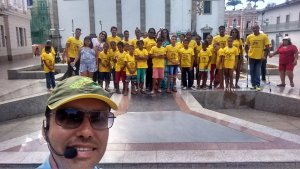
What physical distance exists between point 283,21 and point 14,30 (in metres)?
43.8

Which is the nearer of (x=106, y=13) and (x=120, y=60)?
(x=120, y=60)

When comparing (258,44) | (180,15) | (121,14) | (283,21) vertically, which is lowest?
(258,44)

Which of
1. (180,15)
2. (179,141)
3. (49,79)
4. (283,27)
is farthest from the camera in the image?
(283,27)

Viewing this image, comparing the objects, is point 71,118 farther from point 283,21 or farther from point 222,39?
point 283,21

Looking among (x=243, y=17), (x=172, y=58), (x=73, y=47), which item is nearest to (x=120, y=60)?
(x=172, y=58)

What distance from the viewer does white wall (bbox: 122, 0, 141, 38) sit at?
4594 centimetres

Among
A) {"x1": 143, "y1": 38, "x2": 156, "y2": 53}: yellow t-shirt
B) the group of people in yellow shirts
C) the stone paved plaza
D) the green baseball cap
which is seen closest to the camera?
the green baseball cap

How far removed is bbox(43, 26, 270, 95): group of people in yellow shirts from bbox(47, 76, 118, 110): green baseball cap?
7.31m

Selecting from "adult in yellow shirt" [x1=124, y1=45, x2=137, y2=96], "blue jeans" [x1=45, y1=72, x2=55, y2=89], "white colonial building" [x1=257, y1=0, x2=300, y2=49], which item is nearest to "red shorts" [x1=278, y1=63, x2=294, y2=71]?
"adult in yellow shirt" [x1=124, y1=45, x2=137, y2=96]

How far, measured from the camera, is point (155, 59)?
8.66m

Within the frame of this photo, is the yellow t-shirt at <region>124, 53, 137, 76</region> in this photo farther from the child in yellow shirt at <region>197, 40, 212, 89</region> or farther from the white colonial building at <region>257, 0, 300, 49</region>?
the white colonial building at <region>257, 0, 300, 49</region>

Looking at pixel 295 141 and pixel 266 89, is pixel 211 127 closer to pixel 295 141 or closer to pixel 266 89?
pixel 295 141

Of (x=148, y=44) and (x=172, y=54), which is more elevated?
(x=148, y=44)

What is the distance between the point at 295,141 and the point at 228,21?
72522 millimetres
